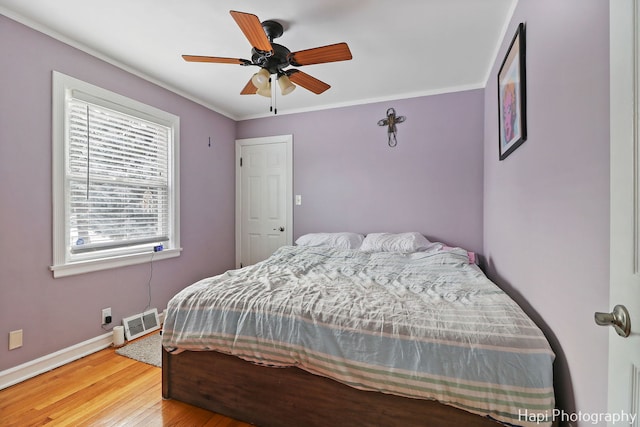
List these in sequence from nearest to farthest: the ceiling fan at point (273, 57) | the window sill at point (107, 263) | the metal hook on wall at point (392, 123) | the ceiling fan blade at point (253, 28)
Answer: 1. the ceiling fan blade at point (253, 28)
2. the ceiling fan at point (273, 57)
3. the window sill at point (107, 263)
4. the metal hook on wall at point (392, 123)

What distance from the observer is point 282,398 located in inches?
57.5

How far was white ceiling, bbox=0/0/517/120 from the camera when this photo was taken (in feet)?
6.06

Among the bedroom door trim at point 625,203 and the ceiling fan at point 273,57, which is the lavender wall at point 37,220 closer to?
the ceiling fan at point 273,57

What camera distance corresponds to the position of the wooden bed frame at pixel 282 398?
1215 mm

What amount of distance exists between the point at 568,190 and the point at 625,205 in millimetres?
554

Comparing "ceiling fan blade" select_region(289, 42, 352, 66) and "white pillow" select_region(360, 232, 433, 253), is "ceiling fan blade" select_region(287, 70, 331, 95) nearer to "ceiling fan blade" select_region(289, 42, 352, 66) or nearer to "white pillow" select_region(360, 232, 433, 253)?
Answer: "ceiling fan blade" select_region(289, 42, 352, 66)

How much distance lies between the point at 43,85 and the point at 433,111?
352 centimetres

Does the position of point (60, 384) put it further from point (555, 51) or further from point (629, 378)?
point (555, 51)

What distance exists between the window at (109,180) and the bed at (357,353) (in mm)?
1283

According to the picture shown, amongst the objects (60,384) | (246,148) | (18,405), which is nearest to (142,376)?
(60,384)

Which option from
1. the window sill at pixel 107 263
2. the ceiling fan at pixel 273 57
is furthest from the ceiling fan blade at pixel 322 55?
the window sill at pixel 107 263

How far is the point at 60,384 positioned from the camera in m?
1.90

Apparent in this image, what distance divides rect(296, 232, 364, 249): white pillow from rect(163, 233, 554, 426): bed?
1135 mm

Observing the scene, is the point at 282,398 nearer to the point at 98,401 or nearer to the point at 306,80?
the point at 98,401
